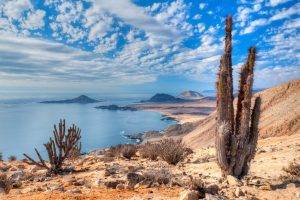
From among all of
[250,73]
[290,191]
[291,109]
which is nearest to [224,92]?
[250,73]

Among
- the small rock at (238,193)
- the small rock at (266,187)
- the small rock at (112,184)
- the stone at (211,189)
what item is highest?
the stone at (211,189)

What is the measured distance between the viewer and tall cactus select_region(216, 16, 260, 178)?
9.65m

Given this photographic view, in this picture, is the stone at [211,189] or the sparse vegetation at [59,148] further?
the sparse vegetation at [59,148]

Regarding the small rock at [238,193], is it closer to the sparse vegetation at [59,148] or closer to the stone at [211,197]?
the stone at [211,197]

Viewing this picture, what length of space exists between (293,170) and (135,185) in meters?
4.15

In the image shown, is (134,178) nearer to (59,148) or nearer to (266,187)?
(266,187)

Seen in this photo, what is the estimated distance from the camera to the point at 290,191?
8.15 meters

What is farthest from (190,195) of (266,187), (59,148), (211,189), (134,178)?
(59,148)

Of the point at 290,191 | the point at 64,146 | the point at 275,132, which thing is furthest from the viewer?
the point at 275,132

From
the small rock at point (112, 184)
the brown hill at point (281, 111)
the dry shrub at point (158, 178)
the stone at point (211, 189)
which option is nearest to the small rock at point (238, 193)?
the stone at point (211, 189)

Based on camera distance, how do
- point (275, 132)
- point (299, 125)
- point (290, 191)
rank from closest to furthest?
1. point (290, 191)
2. point (299, 125)
3. point (275, 132)

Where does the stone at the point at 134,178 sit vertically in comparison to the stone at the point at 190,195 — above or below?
below

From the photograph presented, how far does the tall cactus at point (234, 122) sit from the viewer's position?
9648 mm

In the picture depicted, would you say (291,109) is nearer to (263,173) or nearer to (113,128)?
(263,173)
